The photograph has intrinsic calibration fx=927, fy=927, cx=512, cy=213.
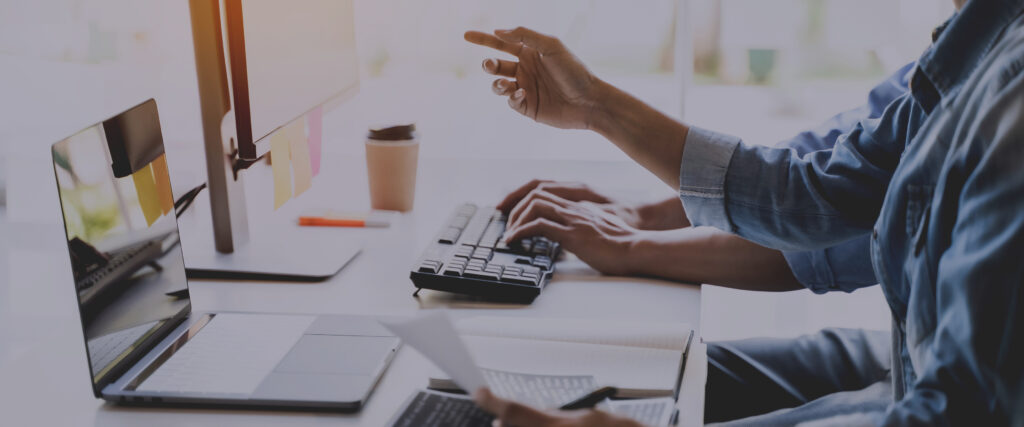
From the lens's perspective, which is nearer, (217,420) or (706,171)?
(217,420)

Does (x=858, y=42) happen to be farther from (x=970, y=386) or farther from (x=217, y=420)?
(x=217, y=420)

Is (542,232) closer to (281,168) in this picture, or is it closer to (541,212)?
(541,212)

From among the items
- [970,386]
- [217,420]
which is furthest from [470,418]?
[970,386]

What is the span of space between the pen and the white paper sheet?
0.10 metres

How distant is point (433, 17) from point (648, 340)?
4.14ft

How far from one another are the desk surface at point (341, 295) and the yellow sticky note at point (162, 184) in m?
0.15

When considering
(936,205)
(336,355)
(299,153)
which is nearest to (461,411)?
(336,355)

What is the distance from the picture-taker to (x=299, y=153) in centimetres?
132

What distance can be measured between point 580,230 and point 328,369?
0.46m

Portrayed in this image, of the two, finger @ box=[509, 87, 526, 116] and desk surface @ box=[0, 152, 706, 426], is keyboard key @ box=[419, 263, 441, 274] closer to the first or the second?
desk surface @ box=[0, 152, 706, 426]

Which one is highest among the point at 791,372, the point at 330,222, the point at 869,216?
the point at 869,216

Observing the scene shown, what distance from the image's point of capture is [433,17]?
2.02m

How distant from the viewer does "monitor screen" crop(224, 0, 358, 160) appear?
Answer: 1062 mm

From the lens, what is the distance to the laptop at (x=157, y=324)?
0.82 m
